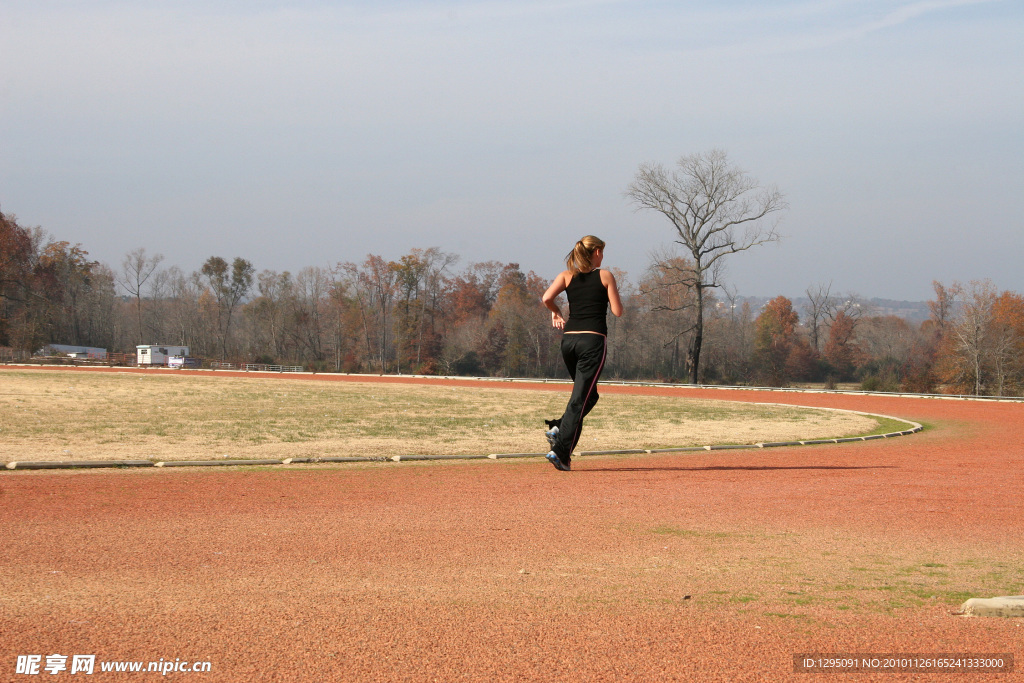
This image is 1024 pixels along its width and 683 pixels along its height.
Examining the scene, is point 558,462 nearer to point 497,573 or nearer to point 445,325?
point 497,573

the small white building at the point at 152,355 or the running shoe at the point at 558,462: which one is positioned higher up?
the small white building at the point at 152,355

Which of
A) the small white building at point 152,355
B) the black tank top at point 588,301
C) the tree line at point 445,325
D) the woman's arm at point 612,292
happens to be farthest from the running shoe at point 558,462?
the small white building at point 152,355

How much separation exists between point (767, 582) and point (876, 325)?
106419 mm

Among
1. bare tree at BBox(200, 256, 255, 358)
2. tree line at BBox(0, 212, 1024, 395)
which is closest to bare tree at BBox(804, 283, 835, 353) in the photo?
tree line at BBox(0, 212, 1024, 395)

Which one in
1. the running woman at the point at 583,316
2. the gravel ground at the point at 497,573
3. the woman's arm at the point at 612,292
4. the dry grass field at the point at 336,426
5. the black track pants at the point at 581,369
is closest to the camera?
the gravel ground at the point at 497,573

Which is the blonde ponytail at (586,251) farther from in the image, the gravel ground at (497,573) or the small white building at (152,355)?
the small white building at (152,355)

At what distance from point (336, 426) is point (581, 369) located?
9843 mm

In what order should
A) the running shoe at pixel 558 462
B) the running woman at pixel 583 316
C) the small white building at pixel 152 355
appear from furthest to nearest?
the small white building at pixel 152 355, the running shoe at pixel 558 462, the running woman at pixel 583 316

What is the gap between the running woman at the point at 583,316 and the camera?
29.0 ft

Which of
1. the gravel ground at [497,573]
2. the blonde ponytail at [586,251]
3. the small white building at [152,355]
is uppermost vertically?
the blonde ponytail at [586,251]

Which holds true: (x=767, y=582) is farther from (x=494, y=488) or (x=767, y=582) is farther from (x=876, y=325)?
(x=876, y=325)

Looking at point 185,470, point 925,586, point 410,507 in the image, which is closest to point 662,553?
point 925,586

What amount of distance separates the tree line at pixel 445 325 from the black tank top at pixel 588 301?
43.4 metres

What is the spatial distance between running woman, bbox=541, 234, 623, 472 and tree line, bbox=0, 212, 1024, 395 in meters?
43.4
